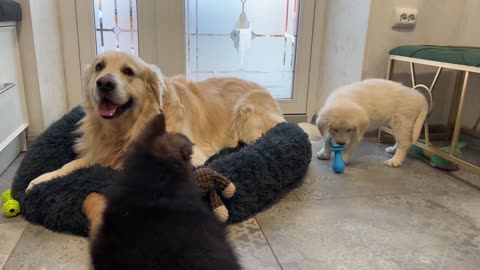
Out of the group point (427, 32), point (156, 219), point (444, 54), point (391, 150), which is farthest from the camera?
point (427, 32)

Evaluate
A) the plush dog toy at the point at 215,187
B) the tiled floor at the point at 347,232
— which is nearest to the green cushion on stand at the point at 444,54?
the tiled floor at the point at 347,232

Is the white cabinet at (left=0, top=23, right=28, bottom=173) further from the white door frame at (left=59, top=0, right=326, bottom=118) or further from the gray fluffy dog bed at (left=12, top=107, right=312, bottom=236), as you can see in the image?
the white door frame at (left=59, top=0, right=326, bottom=118)

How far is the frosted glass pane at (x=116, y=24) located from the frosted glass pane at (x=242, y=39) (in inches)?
16.7

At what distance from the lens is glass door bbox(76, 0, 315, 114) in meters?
2.99

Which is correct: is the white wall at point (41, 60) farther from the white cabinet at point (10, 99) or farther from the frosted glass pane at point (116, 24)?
the frosted glass pane at point (116, 24)

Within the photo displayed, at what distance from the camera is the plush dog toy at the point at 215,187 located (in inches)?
60.5

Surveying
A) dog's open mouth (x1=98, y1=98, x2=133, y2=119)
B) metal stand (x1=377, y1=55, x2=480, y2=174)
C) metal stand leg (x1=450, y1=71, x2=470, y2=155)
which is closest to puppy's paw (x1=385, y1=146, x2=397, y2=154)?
metal stand (x1=377, y1=55, x2=480, y2=174)

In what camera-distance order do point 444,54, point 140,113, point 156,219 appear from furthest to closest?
point 444,54 → point 140,113 → point 156,219

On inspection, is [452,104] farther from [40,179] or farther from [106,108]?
[40,179]

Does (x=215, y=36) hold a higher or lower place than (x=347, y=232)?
higher

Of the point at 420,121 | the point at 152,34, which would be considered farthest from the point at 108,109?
the point at 420,121

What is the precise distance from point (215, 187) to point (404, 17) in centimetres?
205

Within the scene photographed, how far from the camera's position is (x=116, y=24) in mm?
3035

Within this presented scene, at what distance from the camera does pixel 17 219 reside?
65.6 inches
